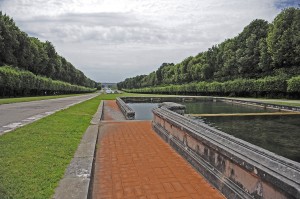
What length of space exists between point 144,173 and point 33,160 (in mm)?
2087

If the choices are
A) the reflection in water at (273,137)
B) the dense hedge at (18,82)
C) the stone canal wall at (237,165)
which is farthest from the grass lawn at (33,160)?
the dense hedge at (18,82)

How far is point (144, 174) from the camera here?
4.68 m

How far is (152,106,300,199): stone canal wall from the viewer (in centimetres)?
272

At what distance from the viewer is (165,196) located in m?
3.77

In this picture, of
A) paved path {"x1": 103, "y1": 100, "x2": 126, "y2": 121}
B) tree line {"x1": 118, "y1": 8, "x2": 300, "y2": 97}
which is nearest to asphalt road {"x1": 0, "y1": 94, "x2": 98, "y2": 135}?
paved path {"x1": 103, "y1": 100, "x2": 126, "y2": 121}

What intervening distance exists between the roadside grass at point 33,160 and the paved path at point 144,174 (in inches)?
26.9

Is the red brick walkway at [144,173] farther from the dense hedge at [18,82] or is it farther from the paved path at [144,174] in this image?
the dense hedge at [18,82]

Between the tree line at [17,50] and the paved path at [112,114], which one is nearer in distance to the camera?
the paved path at [112,114]

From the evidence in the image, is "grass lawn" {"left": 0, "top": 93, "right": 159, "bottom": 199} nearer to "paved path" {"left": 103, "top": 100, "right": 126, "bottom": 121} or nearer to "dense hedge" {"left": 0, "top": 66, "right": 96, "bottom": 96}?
"paved path" {"left": 103, "top": 100, "right": 126, "bottom": 121}

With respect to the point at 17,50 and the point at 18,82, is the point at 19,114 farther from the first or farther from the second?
the point at 17,50

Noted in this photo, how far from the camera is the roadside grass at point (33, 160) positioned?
3.52m

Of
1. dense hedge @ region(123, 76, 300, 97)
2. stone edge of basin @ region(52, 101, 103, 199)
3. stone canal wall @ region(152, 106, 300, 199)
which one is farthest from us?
dense hedge @ region(123, 76, 300, 97)

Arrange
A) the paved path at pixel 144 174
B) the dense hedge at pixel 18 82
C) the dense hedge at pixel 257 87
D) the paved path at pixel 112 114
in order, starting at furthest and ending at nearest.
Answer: the dense hedge at pixel 18 82 < the dense hedge at pixel 257 87 < the paved path at pixel 112 114 < the paved path at pixel 144 174

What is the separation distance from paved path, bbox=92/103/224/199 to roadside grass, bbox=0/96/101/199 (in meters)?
0.68
